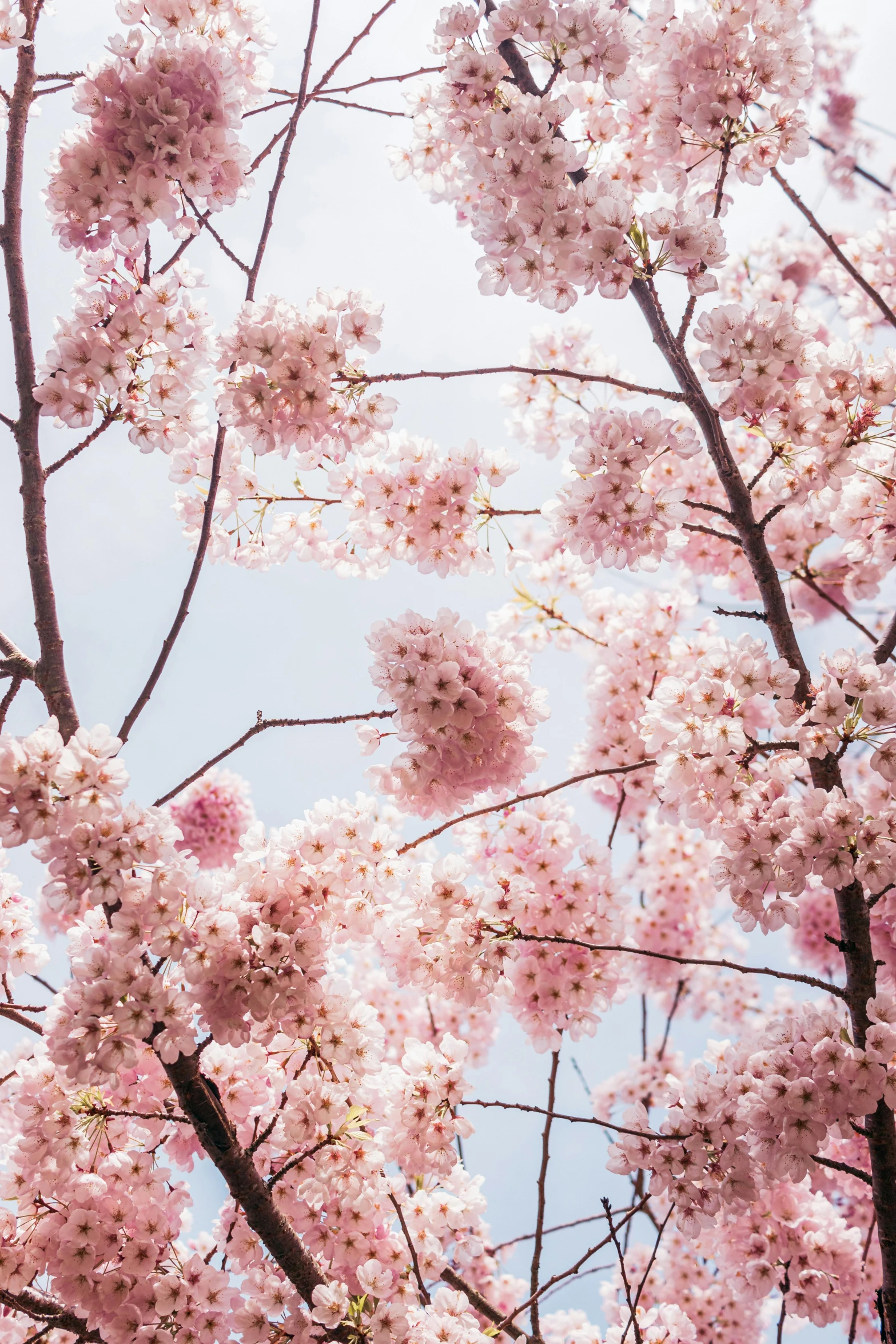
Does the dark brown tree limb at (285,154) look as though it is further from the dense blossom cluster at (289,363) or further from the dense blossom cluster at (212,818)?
the dense blossom cluster at (212,818)

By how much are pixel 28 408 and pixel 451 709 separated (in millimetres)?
1831

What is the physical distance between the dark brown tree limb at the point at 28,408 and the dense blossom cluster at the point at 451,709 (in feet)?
3.51

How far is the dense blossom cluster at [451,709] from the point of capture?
9.66 feet

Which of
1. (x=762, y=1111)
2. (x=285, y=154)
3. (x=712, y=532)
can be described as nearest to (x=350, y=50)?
(x=285, y=154)

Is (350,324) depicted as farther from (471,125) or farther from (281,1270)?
(281,1270)

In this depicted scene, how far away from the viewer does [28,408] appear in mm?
2936

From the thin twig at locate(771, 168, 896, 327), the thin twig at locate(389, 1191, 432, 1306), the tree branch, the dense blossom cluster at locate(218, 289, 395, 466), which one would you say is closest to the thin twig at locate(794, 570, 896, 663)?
the thin twig at locate(771, 168, 896, 327)

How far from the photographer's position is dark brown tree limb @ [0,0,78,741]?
2.74 m

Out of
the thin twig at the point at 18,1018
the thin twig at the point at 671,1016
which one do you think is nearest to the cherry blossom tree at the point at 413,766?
the thin twig at the point at 18,1018

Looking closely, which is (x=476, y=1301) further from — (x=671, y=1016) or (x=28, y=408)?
(x=28, y=408)

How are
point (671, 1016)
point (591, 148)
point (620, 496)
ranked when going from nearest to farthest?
point (620, 496) → point (591, 148) → point (671, 1016)

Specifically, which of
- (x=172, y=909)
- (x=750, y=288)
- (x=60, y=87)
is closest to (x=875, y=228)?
(x=750, y=288)

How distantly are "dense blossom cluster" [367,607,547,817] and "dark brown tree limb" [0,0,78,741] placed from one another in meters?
1.07

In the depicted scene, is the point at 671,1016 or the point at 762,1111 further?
the point at 671,1016
